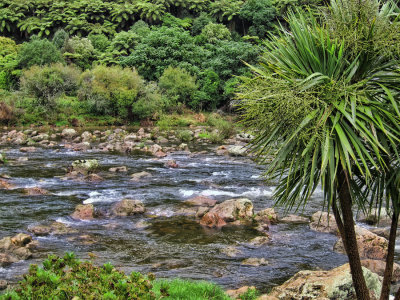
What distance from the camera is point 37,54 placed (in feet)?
187

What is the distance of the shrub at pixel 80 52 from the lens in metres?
62.1

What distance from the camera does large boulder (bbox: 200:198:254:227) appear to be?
46.4ft

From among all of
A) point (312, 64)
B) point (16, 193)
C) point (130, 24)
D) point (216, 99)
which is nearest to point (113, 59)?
point (216, 99)

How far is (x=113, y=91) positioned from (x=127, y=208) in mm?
35193

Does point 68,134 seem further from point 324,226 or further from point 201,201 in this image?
point 324,226

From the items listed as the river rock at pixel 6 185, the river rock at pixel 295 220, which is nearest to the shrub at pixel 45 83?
the river rock at pixel 6 185

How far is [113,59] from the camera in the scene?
61.1m

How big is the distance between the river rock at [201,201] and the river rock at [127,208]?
83.9 inches

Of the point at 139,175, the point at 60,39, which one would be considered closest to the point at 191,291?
the point at 139,175

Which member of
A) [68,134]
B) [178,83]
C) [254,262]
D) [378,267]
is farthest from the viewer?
[178,83]

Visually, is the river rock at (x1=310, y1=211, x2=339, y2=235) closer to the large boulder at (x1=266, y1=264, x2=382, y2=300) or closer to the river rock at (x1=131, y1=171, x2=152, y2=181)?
the large boulder at (x1=266, y1=264, x2=382, y2=300)

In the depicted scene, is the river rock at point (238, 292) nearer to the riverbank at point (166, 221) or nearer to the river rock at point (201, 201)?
the riverbank at point (166, 221)

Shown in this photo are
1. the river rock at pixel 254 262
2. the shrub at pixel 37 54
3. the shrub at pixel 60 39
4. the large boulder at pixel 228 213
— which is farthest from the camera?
the shrub at pixel 60 39

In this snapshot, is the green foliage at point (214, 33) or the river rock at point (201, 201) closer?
the river rock at point (201, 201)
